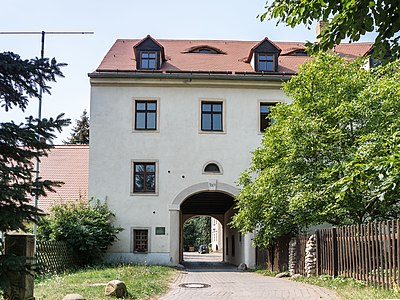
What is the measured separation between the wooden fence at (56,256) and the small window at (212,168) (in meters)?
7.67

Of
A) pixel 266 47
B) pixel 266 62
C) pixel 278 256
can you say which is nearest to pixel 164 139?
pixel 266 62

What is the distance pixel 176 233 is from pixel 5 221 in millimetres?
20556

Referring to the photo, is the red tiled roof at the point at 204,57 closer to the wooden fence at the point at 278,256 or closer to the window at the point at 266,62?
the window at the point at 266,62

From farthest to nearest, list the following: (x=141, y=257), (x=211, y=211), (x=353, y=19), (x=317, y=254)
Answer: (x=211, y=211)
(x=141, y=257)
(x=317, y=254)
(x=353, y=19)

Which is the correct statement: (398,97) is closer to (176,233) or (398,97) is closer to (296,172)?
(296,172)

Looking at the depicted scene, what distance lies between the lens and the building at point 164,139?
87.2 ft

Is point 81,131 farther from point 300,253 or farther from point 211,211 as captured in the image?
point 300,253

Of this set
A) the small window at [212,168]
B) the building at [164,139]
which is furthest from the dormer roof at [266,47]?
the small window at [212,168]

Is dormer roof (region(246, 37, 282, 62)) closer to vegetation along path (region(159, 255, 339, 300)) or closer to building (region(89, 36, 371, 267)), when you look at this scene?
building (region(89, 36, 371, 267))

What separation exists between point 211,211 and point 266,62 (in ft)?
52.7

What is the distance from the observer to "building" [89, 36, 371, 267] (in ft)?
87.2

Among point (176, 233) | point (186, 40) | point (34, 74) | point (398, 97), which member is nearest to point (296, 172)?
point (398, 97)

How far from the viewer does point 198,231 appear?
8156 cm

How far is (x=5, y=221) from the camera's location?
6297 millimetres
